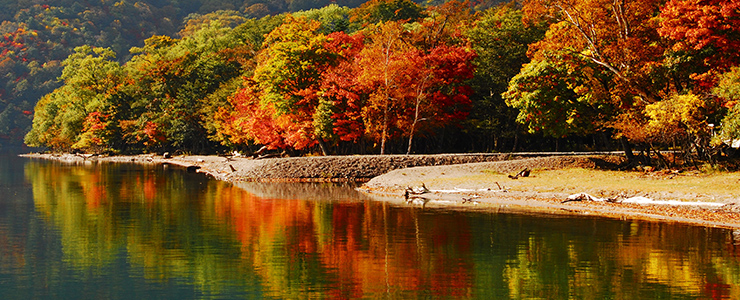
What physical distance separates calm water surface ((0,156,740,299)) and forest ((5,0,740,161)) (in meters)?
10.4

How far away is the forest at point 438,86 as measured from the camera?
2831 centimetres

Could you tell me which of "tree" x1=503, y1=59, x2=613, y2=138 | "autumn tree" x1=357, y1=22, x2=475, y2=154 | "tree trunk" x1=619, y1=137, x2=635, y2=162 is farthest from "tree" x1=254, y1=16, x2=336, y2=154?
"tree trunk" x1=619, y1=137, x2=635, y2=162

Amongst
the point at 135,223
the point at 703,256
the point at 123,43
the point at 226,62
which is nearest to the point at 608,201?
the point at 703,256

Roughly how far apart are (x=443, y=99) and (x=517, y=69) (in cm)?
871

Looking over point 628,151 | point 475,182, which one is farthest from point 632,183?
point 475,182

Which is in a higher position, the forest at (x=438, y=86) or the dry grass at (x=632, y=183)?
the forest at (x=438, y=86)

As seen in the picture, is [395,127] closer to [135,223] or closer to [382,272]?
[135,223]

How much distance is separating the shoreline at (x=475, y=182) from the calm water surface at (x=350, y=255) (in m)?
1.90

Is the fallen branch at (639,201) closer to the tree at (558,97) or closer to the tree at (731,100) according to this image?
the tree at (731,100)

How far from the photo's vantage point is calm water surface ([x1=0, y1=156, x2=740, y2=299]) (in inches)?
502

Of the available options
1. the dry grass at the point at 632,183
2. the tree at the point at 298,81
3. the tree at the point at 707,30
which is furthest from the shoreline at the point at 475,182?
the tree at the point at 707,30

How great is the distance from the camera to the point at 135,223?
2264 cm

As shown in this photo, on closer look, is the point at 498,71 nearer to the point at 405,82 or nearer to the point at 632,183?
the point at 405,82

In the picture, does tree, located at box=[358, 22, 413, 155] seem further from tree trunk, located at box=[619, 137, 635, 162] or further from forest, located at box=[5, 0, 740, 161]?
tree trunk, located at box=[619, 137, 635, 162]
